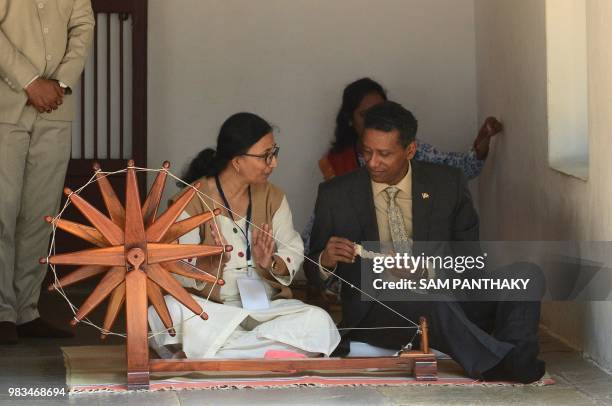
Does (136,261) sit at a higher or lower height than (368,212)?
lower

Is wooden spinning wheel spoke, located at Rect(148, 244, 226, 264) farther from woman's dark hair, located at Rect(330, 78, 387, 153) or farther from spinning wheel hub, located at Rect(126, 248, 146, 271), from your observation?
woman's dark hair, located at Rect(330, 78, 387, 153)

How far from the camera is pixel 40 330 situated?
5164 mm

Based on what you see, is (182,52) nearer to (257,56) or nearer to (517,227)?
(257,56)

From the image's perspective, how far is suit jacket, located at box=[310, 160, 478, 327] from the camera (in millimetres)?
4574

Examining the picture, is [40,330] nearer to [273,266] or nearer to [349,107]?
Result: [273,266]

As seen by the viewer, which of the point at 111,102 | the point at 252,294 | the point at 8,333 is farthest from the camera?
the point at 111,102

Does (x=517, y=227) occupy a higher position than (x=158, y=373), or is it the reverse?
(x=517, y=227)

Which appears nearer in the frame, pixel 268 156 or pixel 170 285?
pixel 170 285

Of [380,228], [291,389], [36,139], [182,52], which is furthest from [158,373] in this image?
[182,52]

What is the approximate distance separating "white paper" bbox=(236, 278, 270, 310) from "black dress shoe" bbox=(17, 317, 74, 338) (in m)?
1.06

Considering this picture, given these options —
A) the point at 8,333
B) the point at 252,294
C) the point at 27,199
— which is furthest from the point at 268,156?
the point at 8,333

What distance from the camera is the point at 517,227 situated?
5.79 m

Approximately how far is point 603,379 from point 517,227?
1628 mm

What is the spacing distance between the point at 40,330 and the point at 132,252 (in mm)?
1466
